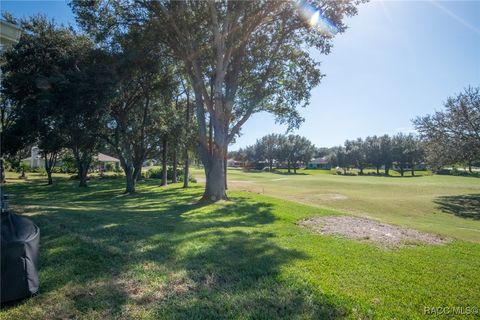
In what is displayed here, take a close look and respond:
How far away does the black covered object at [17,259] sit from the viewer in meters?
3.21

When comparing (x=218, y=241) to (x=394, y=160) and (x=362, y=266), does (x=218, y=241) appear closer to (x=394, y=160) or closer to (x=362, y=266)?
(x=362, y=266)

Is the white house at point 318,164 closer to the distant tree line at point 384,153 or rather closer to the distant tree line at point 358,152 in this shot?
the distant tree line at point 358,152

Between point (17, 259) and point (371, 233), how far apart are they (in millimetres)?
9012

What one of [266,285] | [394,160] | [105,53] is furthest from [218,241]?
[394,160]

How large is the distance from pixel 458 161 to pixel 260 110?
21.3m

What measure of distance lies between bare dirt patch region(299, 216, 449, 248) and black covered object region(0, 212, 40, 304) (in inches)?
297

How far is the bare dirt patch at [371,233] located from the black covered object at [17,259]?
7549 mm

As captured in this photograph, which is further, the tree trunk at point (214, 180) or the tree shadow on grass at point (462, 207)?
the tree shadow on grass at point (462, 207)

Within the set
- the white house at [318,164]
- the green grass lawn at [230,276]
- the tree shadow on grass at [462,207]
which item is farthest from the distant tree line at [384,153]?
the green grass lawn at [230,276]

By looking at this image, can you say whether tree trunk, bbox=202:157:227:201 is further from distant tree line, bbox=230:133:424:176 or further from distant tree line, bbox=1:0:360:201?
distant tree line, bbox=230:133:424:176

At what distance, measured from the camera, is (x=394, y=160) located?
69.2 m

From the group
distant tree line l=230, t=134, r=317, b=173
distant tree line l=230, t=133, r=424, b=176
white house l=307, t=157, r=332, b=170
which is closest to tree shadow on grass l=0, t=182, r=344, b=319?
distant tree line l=230, t=133, r=424, b=176

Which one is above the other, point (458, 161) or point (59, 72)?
point (59, 72)

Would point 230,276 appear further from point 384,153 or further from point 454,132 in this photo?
point 384,153
